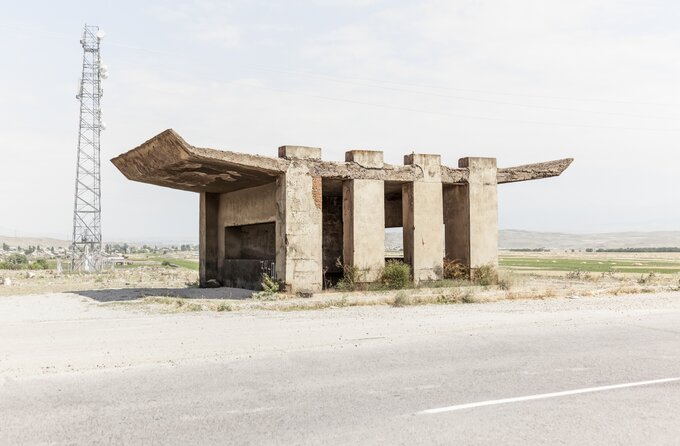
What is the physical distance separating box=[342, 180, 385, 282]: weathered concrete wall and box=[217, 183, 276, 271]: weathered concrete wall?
2515 mm

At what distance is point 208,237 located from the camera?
2472cm

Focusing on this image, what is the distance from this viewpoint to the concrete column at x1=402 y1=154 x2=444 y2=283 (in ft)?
68.3

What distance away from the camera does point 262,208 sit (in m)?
21.3

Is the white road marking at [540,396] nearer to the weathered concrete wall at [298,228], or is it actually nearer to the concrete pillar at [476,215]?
the weathered concrete wall at [298,228]

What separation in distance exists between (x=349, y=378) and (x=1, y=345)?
6164mm

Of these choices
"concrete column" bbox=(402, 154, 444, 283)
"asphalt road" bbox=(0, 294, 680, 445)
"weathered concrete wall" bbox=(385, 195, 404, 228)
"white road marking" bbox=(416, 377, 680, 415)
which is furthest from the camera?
"weathered concrete wall" bbox=(385, 195, 404, 228)

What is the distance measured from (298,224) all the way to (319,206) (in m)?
0.89

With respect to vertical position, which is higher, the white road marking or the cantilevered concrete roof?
the cantilevered concrete roof

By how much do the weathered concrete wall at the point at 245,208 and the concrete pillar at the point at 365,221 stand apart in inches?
99.7

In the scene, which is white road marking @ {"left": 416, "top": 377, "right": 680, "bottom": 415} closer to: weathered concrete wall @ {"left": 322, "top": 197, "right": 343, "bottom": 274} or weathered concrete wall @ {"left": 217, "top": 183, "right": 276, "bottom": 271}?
weathered concrete wall @ {"left": 217, "top": 183, "right": 276, "bottom": 271}

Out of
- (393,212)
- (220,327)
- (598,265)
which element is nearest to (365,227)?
(393,212)

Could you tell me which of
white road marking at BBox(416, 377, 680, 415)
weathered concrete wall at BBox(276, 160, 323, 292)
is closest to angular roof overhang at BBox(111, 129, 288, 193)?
weathered concrete wall at BBox(276, 160, 323, 292)

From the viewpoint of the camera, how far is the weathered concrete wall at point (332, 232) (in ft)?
81.9

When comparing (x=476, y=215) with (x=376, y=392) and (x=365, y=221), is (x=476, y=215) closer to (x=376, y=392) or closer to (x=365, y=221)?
(x=365, y=221)
